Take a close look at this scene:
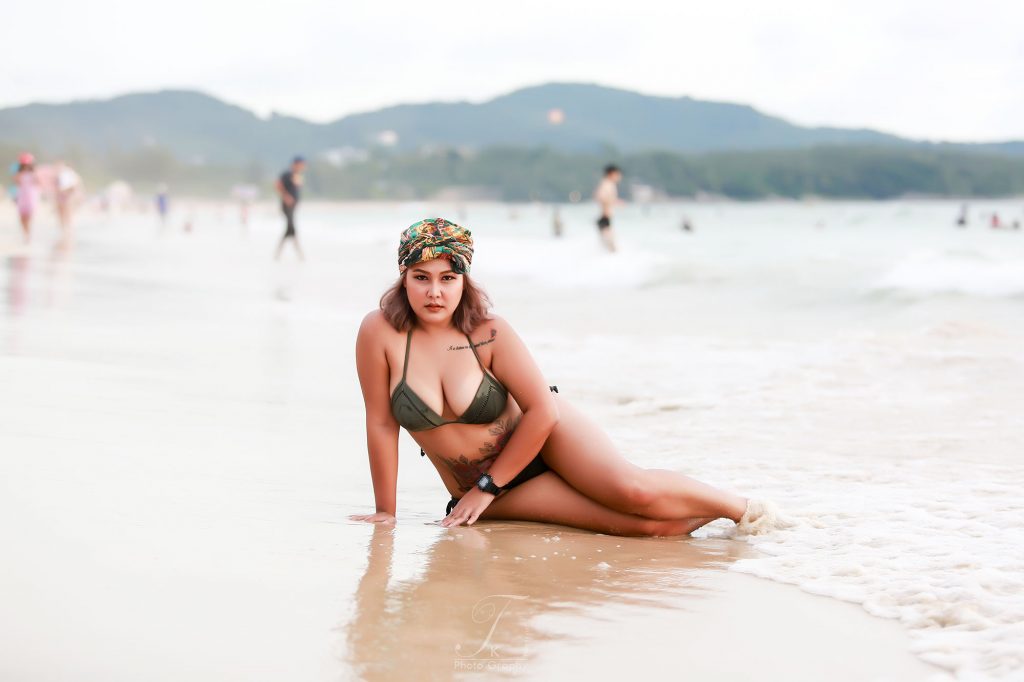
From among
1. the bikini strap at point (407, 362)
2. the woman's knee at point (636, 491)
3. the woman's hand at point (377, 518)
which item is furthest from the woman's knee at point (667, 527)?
the bikini strap at point (407, 362)

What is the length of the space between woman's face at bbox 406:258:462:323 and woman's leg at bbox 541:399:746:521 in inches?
25.5

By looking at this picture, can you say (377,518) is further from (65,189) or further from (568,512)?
(65,189)

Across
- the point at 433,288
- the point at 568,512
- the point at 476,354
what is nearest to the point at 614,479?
the point at 568,512

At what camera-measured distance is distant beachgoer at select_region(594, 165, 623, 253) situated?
2309cm

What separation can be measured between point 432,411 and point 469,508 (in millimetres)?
411

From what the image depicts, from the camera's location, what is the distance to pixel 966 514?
496cm

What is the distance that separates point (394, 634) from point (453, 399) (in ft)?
4.55

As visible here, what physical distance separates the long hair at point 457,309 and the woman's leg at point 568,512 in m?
0.72

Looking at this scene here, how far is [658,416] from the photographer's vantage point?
24.8ft

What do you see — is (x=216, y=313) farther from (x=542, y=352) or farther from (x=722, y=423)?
(x=722, y=423)

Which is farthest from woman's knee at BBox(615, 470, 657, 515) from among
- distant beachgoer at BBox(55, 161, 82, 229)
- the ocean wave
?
distant beachgoer at BBox(55, 161, 82, 229)

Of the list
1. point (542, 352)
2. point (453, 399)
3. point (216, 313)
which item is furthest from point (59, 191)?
point (453, 399)

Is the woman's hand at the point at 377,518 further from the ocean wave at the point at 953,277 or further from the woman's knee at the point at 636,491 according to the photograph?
the ocean wave at the point at 953,277

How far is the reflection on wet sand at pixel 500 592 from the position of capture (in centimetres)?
303
